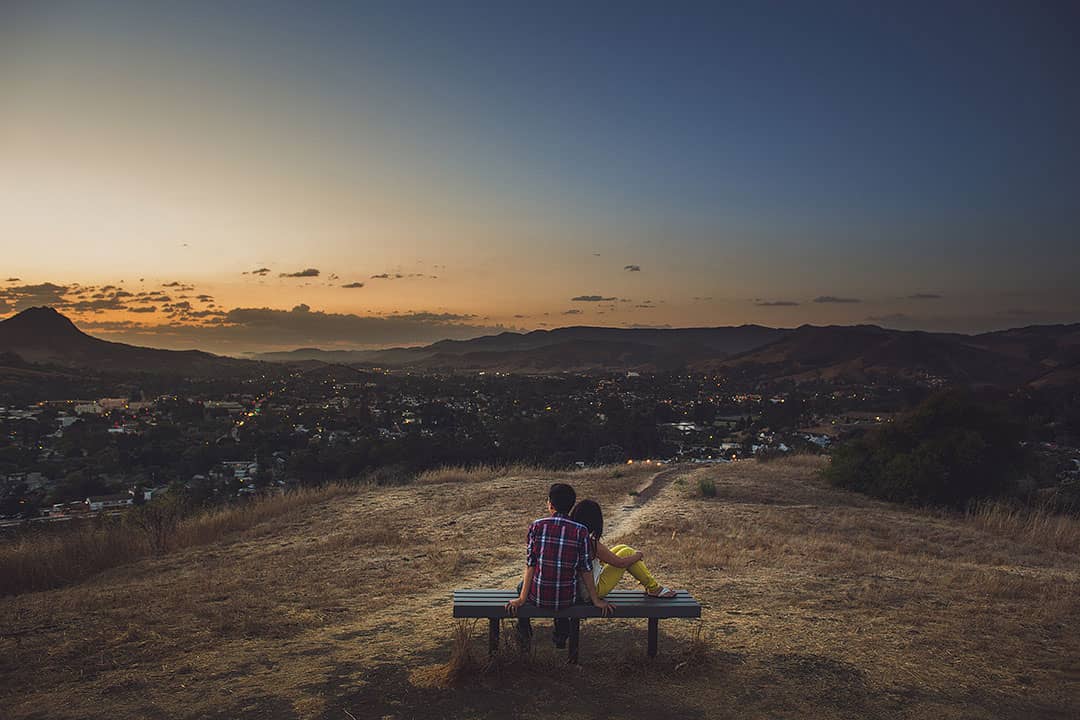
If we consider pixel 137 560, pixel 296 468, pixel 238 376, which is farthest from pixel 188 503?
pixel 238 376

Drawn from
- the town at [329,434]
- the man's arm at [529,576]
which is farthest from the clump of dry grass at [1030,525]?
the man's arm at [529,576]

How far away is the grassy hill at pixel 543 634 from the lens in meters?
4.71

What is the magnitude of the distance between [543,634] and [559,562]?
1.69 m

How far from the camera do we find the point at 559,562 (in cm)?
519

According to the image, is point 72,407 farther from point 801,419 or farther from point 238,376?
point 801,419

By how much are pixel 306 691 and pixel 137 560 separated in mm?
8145

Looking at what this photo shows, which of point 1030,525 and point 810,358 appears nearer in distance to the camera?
point 1030,525

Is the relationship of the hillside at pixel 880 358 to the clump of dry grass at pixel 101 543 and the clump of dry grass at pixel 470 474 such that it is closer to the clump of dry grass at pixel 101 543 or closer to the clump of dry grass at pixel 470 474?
the clump of dry grass at pixel 470 474

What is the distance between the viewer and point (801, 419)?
5272 centimetres

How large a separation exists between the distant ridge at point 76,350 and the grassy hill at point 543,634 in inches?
2918

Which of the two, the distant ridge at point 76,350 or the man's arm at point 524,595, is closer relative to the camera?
the man's arm at point 524,595

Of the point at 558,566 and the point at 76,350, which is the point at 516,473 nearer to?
the point at 558,566

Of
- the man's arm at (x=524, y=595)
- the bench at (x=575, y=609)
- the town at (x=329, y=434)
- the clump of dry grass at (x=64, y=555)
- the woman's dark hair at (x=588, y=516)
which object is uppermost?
the woman's dark hair at (x=588, y=516)

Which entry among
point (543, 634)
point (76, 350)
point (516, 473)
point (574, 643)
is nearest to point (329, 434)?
point (516, 473)
